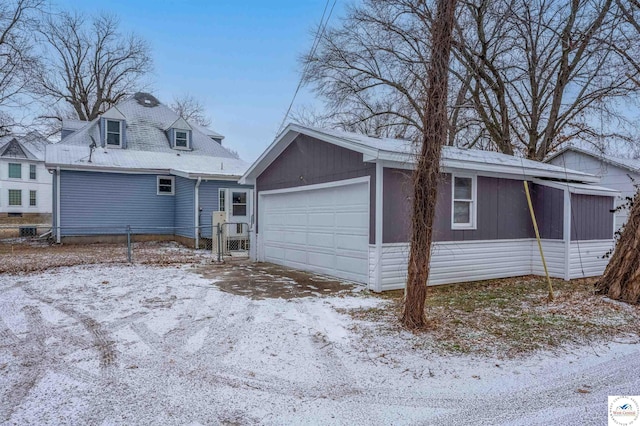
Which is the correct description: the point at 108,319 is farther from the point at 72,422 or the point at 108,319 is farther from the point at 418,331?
the point at 418,331

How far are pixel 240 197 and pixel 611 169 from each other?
1379 centimetres

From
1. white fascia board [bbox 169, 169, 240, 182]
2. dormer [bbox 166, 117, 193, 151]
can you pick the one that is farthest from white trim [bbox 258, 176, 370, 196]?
dormer [bbox 166, 117, 193, 151]

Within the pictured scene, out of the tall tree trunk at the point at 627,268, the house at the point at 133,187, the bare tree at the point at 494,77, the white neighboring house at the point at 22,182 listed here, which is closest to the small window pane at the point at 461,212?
the tall tree trunk at the point at 627,268

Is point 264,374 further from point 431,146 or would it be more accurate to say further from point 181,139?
point 181,139

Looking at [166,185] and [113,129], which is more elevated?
[113,129]

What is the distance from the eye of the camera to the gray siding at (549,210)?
9.44 metres

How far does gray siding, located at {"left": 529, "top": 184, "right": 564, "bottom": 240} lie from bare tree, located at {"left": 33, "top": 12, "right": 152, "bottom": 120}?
28806 mm

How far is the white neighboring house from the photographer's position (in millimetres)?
30797

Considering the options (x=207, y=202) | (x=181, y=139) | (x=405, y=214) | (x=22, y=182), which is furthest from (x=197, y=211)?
(x=22, y=182)

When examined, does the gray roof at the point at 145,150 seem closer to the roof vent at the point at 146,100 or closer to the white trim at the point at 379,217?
the roof vent at the point at 146,100

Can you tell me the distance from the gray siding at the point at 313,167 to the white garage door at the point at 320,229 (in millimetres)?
272

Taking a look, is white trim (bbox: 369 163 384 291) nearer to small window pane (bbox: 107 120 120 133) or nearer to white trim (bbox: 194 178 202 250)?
white trim (bbox: 194 178 202 250)

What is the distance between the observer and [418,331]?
4957 mm

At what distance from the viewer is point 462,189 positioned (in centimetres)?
880
